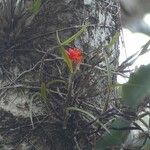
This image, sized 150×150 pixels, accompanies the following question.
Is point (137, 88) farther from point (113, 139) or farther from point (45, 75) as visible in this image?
point (45, 75)

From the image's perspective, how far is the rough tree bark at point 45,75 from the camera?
1247mm

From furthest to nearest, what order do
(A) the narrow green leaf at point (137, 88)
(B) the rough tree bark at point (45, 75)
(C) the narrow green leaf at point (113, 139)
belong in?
(B) the rough tree bark at point (45, 75) < (C) the narrow green leaf at point (113, 139) < (A) the narrow green leaf at point (137, 88)

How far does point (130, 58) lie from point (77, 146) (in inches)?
11.0

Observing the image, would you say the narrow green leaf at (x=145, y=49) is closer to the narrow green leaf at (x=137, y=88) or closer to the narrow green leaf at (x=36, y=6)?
the narrow green leaf at (x=137, y=88)

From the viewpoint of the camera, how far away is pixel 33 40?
4.47ft

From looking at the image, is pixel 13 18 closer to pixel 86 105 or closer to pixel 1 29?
pixel 1 29

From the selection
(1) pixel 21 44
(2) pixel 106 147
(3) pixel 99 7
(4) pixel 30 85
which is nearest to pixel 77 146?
(2) pixel 106 147

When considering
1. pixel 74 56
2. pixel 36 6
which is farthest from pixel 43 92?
pixel 36 6

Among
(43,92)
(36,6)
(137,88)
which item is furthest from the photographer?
(36,6)

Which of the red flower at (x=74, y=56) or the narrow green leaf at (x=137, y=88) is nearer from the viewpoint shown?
the narrow green leaf at (x=137, y=88)

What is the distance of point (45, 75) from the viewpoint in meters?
1.33

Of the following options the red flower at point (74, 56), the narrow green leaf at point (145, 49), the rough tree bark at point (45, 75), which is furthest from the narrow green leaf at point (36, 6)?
the narrow green leaf at point (145, 49)

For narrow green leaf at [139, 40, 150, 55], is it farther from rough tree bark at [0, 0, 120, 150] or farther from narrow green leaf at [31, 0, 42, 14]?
narrow green leaf at [31, 0, 42, 14]

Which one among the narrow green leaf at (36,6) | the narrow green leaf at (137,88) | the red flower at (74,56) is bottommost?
the narrow green leaf at (137,88)
